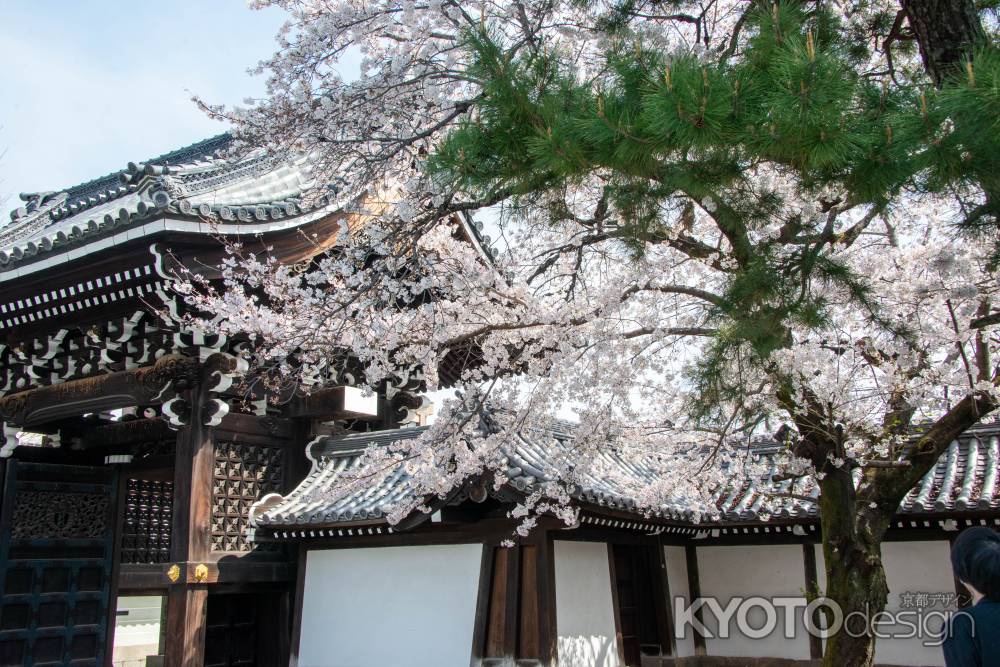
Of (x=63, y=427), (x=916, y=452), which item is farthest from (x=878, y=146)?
(x=63, y=427)

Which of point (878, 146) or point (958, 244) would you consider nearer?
point (878, 146)

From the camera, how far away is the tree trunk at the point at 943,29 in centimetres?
400

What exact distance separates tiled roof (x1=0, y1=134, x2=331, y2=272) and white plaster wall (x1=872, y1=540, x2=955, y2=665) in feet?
24.1

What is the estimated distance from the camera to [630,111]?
319 centimetres

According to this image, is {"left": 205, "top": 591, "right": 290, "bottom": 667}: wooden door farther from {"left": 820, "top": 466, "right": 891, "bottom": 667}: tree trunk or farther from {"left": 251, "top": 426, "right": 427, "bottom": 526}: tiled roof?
{"left": 820, "top": 466, "right": 891, "bottom": 667}: tree trunk

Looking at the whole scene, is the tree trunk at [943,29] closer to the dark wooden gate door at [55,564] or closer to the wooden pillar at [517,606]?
the wooden pillar at [517,606]

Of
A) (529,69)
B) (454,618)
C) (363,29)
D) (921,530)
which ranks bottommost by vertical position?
(454,618)

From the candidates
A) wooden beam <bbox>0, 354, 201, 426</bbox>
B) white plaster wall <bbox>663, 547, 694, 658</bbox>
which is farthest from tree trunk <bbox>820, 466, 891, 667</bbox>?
wooden beam <bbox>0, 354, 201, 426</bbox>

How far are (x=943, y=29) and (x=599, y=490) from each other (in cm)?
481

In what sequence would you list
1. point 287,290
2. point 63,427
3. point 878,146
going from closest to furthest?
point 878,146 < point 287,290 < point 63,427

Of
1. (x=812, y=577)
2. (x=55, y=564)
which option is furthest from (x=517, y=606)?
(x=55, y=564)

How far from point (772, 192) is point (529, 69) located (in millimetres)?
1415

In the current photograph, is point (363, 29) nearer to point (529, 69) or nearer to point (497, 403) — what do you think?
point (529, 69)

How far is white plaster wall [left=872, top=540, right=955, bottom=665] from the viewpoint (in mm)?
9000
